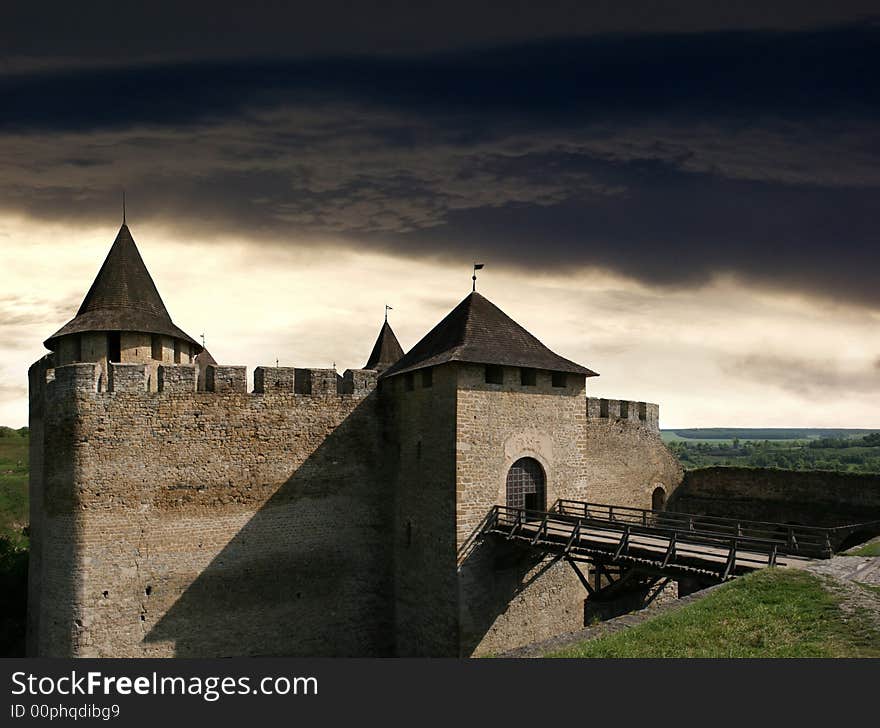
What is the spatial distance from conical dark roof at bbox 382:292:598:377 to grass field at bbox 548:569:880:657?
737 cm

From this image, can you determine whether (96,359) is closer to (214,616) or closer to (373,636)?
(214,616)

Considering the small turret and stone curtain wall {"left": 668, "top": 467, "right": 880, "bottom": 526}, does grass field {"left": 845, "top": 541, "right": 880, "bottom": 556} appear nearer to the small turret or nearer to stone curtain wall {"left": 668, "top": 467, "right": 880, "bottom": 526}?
stone curtain wall {"left": 668, "top": 467, "right": 880, "bottom": 526}

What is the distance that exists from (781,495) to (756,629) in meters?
16.2

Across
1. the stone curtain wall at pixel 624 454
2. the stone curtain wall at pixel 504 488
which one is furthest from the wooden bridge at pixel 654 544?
the stone curtain wall at pixel 624 454

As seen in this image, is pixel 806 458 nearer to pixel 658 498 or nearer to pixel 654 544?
pixel 658 498

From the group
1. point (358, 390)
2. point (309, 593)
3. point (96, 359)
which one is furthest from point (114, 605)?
point (358, 390)

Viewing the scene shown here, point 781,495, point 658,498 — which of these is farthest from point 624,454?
point 781,495

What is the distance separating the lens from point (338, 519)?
1716 centimetres

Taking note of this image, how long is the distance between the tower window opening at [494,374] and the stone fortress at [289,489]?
0.03m

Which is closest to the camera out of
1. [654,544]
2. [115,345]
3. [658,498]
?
[654,544]

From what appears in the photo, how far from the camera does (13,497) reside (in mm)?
33031

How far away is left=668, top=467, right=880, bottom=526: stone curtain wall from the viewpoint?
803 inches

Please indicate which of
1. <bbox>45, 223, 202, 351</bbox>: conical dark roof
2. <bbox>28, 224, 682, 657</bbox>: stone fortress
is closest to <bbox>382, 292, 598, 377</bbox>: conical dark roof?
<bbox>28, 224, 682, 657</bbox>: stone fortress

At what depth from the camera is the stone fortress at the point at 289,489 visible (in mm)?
14969
